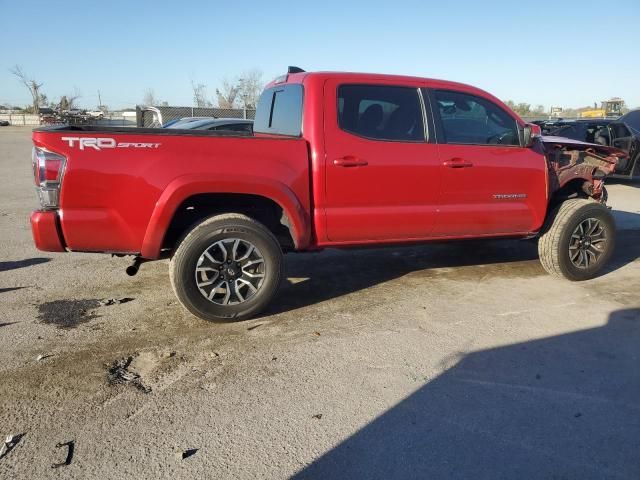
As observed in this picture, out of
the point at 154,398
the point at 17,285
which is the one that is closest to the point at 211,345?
the point at 154,398

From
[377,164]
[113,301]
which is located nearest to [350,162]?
[377,164]

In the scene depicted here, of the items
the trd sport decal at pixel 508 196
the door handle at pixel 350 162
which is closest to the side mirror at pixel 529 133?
the trd sport decal at pixel 508 196

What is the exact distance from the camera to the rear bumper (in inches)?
146

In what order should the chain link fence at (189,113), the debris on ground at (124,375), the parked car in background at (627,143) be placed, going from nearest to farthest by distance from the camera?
the debris on ground at (124,375)
the parked car in background at (627,143)
the chain link fence at (189,113)

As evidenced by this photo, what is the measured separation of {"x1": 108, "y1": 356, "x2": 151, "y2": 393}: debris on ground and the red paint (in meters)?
0.88

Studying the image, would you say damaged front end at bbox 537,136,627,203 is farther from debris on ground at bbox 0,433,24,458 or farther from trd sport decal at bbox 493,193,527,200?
debris on ground at bbox 0,433,24,458

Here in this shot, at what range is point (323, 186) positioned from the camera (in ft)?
14.0

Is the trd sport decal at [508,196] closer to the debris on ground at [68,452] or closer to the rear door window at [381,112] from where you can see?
the rear door window at [381,112]

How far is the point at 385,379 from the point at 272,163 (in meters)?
1.87

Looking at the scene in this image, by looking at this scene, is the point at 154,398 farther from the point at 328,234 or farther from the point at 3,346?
the point at 328,234

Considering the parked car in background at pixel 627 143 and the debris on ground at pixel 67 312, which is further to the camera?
the parked car in background at pixel 627 143

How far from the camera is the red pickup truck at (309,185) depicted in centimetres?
375

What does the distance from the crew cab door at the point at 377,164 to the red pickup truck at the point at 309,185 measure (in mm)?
10

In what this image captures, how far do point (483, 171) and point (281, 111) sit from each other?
2014mm
